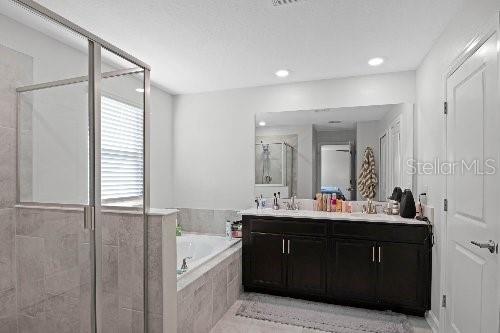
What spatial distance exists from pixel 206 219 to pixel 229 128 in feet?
3.94

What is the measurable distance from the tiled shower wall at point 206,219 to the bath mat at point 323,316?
3.25 ft

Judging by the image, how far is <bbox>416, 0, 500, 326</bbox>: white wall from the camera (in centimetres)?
179

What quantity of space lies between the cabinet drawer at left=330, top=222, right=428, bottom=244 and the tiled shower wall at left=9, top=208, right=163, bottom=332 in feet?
5.76

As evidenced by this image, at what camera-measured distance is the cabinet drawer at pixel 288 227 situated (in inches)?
112

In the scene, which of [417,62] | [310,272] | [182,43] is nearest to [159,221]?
[182,43]

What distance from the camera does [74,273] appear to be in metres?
1.70

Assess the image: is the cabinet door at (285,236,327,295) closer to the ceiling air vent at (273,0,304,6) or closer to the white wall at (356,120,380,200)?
the white wall at (356,120,380,200)

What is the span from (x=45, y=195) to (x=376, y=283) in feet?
8.99

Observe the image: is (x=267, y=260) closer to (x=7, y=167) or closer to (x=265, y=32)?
(x=265, y=32)

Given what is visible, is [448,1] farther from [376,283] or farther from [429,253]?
[376,283]

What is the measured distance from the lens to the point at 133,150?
6.90 feet

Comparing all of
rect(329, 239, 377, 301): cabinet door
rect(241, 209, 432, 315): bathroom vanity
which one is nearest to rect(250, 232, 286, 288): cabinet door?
rect(241, 209, 432, 315): bathroom vanity

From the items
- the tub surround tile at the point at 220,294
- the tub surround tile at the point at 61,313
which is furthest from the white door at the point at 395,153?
the tub surround tile at the point at 61,313

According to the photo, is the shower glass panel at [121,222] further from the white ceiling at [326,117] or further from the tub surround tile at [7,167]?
the white ceiling at [326,117]
